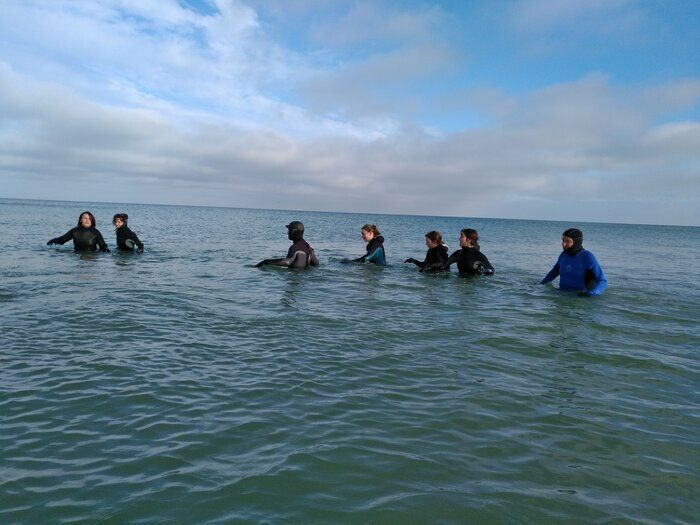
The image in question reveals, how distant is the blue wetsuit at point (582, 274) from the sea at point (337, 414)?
245 centimetres

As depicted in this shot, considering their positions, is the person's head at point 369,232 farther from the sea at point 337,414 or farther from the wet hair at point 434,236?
the sea at point 337,414

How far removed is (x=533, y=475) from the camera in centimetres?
410

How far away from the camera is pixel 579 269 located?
1388 centimetres

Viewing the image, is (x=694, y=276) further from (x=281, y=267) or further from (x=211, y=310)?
(x=211, y=310)

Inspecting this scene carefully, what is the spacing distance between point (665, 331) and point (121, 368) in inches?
413

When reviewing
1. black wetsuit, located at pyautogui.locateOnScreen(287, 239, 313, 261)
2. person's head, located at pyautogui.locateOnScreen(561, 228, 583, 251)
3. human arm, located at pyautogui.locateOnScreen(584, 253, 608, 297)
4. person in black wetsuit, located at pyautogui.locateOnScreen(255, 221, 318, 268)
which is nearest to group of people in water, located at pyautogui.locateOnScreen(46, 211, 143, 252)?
person in black wetsuit, located at pyautogui.locateOnScreen(255, 221, 318, 268)

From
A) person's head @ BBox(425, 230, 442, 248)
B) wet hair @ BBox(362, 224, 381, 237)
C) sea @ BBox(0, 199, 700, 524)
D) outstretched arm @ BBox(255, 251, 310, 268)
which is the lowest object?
sea @ BBox(0, 199, 700, 524)

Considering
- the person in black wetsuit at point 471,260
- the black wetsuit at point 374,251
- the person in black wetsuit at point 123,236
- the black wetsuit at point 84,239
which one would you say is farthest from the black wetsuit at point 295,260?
the black wetsuit at point 84,239

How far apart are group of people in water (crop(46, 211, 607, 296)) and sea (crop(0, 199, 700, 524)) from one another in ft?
9.55

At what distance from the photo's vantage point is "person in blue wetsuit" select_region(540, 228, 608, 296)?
13.5 m

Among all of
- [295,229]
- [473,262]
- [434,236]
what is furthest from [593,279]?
[295,229]

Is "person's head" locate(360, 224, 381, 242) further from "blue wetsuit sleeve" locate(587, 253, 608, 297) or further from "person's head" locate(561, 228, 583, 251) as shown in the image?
"blue wetsuit sleeve" locate(587, 253, 608, 297)

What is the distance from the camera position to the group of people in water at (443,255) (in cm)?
1368

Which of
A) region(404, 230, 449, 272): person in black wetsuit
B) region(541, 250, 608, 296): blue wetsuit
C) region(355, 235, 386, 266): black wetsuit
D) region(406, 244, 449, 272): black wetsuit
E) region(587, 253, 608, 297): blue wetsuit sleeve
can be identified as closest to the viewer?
region(587, 253, 608, 297): blue wetsuit sleeve
